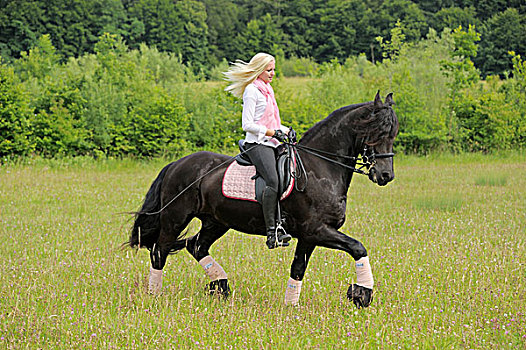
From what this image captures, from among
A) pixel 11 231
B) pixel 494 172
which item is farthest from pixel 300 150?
pixel 494 172

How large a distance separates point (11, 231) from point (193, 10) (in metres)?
70.2

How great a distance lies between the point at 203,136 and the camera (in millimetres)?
26266

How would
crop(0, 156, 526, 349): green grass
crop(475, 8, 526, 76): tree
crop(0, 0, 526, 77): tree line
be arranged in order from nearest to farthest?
crop(0, 156, 526, 349): green grass
crop(475, 8, 526, 76): tree
crop(0, 0, 526, 77): tree line

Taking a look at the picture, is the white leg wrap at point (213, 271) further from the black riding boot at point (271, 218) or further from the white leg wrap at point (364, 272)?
the white leg wrap at point (364, 272)

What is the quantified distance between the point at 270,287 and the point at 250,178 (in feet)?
5.77

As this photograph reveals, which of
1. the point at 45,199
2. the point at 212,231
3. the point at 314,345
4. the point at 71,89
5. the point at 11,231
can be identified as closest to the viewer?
the point at 314,345

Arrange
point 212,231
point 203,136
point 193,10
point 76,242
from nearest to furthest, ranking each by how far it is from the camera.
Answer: point 212,231, point 76,242, point 203,136, point 193,10

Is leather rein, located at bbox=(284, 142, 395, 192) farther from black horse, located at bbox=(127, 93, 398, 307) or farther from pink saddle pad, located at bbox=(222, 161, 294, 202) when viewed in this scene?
pink saddle pad, located at bbox=(222, 161, 294, 202)

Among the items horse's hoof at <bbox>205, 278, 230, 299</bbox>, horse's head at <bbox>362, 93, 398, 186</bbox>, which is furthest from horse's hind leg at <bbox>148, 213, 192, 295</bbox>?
horse's head at <bbox>362, 93, 398, 186</bbox>

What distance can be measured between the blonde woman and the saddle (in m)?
0.08

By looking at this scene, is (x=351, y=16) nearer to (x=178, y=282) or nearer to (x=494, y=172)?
(x=494, y=172)

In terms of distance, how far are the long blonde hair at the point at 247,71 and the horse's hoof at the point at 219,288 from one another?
2528 mm

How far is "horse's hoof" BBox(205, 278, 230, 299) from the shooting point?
7.38 m

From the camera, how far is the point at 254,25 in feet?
249
